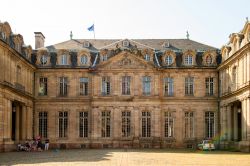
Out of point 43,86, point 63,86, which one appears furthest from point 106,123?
point 43,86

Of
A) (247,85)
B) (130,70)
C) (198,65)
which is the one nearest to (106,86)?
(130,70)

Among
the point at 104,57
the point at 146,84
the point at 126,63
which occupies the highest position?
the point at 104,57

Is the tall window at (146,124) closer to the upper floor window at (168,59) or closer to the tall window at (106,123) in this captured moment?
the tall window at (106,123)

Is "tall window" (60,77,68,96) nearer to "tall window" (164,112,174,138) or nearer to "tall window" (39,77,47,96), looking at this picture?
"tall window" (39,77,47,96)

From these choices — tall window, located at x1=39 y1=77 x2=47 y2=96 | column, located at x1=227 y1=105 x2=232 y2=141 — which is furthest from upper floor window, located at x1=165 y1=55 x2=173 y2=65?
tall window, located at x1=39 y1=77 x2=47 y2=96

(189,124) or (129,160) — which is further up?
(189,124)

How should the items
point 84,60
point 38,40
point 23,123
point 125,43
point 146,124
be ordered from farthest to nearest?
1. point 38,40
2. point 125,43
3. point 84,60
4. point 146,124
5. point 23,123

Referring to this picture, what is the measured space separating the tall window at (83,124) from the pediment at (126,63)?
211 inches

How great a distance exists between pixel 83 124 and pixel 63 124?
2.12 m

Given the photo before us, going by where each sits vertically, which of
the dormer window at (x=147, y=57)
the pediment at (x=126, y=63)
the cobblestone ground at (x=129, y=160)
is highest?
the dormer window at (x=147, y=57)

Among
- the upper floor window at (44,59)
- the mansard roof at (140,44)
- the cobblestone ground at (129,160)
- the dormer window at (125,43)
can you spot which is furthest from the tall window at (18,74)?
the dormer window at (125,43)

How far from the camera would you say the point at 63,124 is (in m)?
49.6

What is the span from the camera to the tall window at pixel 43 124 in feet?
162

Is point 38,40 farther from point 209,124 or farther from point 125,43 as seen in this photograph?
point 209,124
